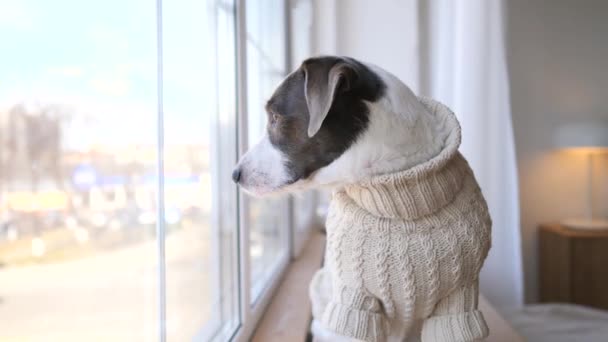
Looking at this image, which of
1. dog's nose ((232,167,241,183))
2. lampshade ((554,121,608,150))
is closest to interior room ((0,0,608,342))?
dog's nose ((232,167,241,183))

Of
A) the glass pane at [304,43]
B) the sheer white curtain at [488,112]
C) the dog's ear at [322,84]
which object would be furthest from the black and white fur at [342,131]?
the glass pane at [304,43]

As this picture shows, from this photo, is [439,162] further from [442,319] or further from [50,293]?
[50,293]

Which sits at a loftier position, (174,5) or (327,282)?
(174,5)

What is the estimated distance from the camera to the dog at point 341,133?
2.33 feet

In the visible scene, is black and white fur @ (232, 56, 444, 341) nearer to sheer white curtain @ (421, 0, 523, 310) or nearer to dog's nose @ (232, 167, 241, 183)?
dog's nose @ (232, 167, 241, 183)

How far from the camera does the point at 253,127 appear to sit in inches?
55.5

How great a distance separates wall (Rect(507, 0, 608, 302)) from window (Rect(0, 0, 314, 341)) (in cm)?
194

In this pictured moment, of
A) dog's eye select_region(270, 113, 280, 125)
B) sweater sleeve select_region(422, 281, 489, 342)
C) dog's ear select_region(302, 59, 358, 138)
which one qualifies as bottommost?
sweater sleeve select_region(422, 281, 489, 342)

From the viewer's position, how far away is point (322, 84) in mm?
691

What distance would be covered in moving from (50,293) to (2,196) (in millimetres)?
252

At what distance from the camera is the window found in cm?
50

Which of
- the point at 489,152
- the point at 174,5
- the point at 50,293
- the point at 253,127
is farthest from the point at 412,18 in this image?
the point at 50,293

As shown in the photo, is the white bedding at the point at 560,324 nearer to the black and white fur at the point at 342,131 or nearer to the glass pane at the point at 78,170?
the black and white fur at the point at 342,131

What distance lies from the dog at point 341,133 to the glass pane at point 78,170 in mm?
233
